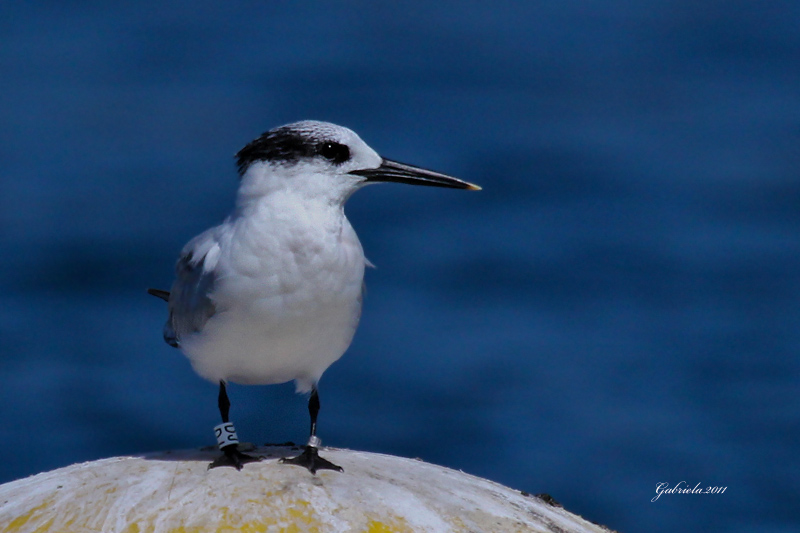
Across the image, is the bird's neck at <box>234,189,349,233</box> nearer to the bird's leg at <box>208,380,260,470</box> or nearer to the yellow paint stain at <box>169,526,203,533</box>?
the bird's leg at <box>208,380,260,470</box>

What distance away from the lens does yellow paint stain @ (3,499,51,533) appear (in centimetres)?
569

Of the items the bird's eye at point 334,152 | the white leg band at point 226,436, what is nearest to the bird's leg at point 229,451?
the white leg band at point 226,436

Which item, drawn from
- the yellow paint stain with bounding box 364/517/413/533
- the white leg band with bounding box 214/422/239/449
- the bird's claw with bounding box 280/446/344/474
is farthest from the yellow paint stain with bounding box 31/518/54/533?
the yellow paint stain with bounding box 364/517/413/533

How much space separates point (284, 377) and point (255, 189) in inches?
49.0

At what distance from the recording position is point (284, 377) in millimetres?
6699

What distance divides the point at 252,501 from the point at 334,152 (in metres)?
2.06

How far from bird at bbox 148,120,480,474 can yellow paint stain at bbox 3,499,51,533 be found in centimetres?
101

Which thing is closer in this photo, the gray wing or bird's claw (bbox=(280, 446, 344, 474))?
bird's claw (bbox=(280, 446, 344, 474))

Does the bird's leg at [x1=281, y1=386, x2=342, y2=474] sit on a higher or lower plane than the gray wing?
lower

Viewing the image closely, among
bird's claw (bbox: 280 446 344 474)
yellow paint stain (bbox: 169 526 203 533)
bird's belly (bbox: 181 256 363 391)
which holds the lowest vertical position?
yellow paint stain (bbox: 169 526 203 533)

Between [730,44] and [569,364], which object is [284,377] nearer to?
[569,364]

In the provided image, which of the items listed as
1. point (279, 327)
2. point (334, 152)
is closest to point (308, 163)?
point (334, 152)
